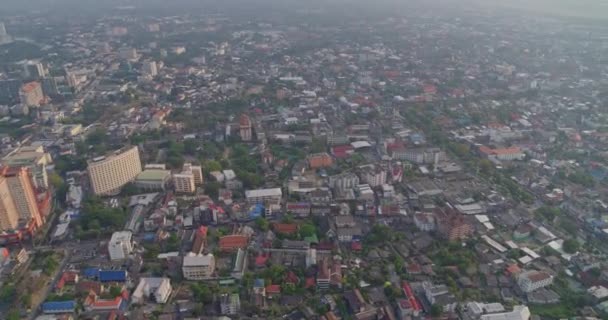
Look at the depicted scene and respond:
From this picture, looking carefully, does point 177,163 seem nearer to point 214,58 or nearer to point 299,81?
point 299,81

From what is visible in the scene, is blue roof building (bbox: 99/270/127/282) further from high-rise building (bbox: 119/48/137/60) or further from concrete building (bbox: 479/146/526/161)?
high-rise building (bbox: 119/48/137/60)

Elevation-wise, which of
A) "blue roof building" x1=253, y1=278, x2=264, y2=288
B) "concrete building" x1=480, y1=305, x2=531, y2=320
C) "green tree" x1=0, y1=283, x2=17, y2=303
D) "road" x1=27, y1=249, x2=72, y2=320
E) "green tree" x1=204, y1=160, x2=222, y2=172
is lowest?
"road" x1=27, y1=249, x2=72, y2=320

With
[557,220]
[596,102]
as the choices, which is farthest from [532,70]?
[557,220]

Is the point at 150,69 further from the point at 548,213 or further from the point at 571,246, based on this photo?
the point at 571,246

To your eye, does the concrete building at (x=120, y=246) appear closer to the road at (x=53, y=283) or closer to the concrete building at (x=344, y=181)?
the road at (x=53, y=283)

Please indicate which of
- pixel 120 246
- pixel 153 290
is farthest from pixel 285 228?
pixel 120 246

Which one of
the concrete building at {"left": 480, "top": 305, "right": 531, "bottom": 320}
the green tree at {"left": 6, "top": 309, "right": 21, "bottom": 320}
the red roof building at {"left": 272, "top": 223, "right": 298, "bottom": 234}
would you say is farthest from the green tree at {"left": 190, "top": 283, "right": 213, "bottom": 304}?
the concrete building at {"left": 480, "top": 305, "right": 531, "bottom": 320}
